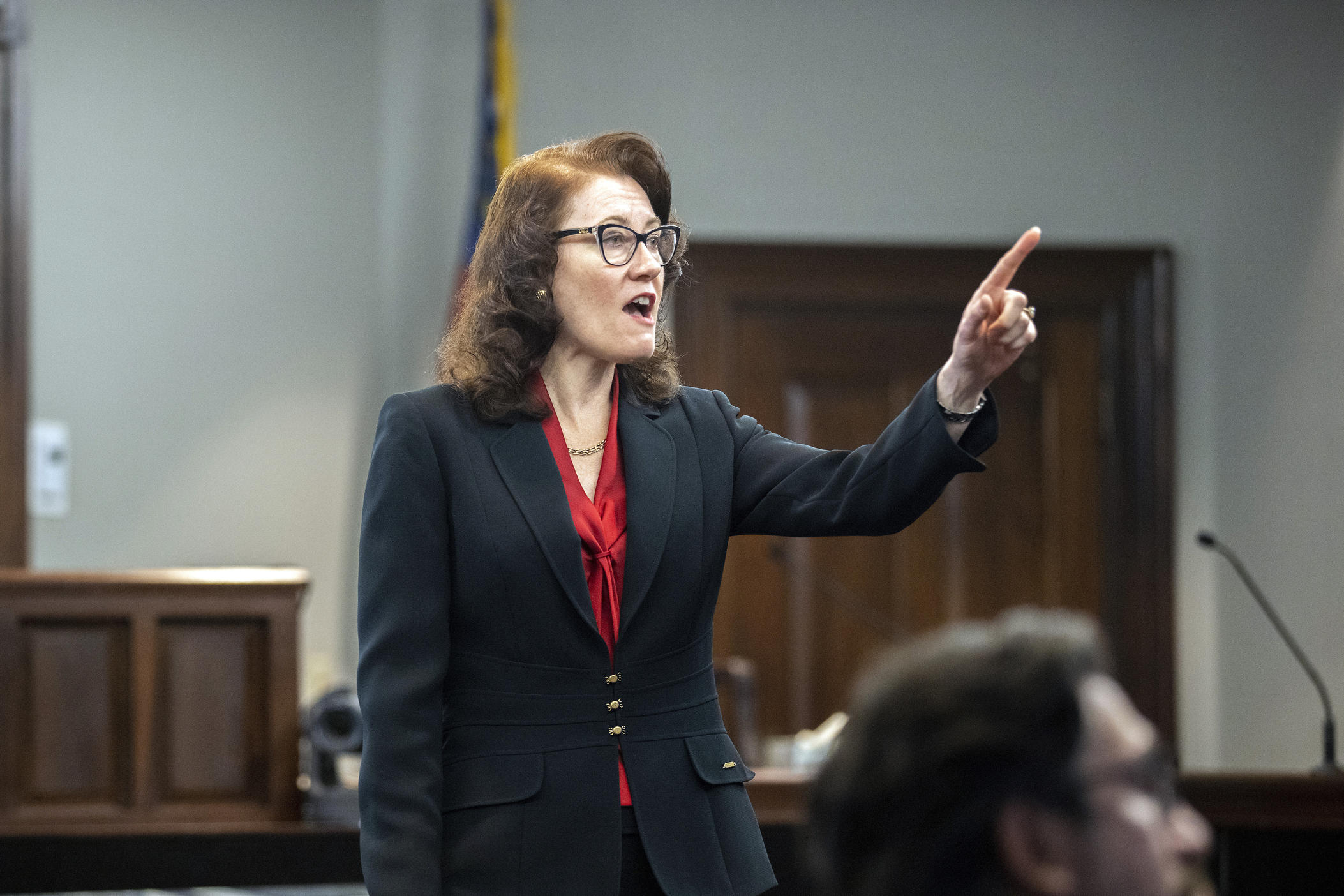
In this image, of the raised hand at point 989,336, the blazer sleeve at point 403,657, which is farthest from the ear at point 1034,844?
the blazer sleeve at point 403,657

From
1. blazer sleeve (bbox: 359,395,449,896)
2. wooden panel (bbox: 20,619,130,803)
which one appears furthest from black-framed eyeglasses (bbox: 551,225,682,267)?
wooden panel (bbox: 20,619,130,803)

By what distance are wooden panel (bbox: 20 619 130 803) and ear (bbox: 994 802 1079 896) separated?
9.23ft

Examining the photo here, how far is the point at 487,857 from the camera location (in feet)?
4.75

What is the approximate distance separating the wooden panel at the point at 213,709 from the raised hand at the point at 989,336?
2.11 meters

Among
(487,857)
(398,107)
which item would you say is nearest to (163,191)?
(398,107)

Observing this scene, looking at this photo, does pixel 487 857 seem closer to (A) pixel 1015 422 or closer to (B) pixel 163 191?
(B) pixel 163 191

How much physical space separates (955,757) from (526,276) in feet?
3.60

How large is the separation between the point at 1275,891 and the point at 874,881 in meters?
2.81

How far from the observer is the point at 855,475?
60.5 inches

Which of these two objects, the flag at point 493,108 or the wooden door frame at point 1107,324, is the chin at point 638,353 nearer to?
the flag at point 493,108

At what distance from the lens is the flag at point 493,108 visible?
4250 millimetres

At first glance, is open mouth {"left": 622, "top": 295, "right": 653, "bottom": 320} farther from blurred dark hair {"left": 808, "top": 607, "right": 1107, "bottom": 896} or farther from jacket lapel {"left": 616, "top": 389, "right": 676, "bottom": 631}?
blurred dark hair {"left": 808, "top": 607, "right": 1107, "bottom": 896}

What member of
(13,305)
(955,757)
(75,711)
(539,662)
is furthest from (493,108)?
(955,757)

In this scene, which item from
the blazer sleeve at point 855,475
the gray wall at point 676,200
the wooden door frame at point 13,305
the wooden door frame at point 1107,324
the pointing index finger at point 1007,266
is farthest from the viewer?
the wooden door frame at point 1107,324
